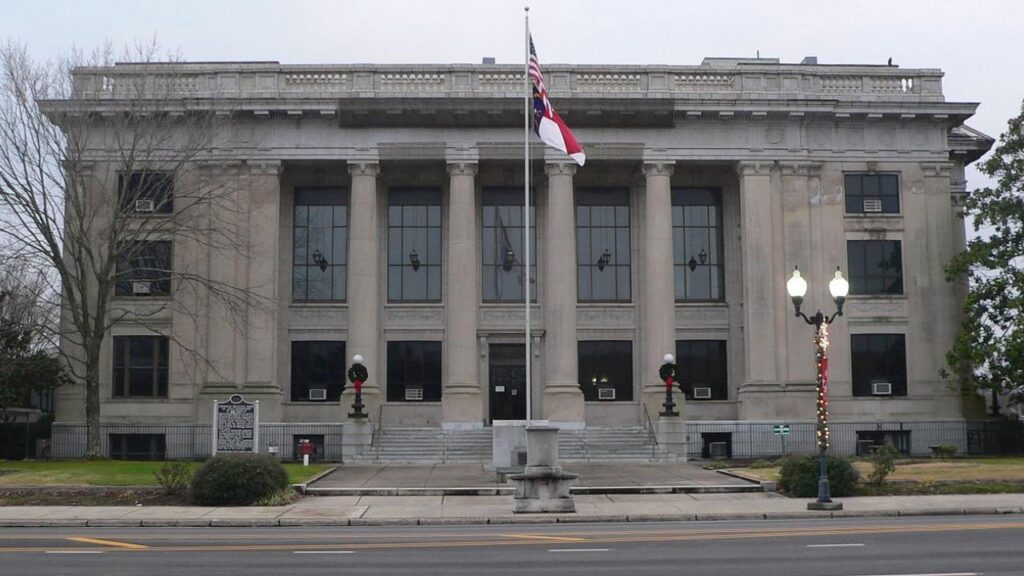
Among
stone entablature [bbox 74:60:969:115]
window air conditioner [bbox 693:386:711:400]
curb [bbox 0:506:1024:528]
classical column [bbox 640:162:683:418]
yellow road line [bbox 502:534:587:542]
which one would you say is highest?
stone entablature [bbox 74:60:969:115]

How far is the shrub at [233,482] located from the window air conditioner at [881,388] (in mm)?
29686

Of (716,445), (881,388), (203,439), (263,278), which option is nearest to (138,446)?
(203,439)

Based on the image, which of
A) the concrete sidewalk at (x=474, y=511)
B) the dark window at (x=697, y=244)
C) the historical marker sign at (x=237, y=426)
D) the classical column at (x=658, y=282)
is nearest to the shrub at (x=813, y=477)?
the concrete sidewalk at (x=474, y=511)

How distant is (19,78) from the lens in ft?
135

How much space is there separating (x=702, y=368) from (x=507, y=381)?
8.68 meters

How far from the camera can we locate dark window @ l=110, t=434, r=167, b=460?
48.9 m

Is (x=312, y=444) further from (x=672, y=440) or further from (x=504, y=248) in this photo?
(x=672, y=440)

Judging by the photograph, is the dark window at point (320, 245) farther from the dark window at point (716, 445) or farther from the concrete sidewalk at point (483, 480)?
the dark window at point (716, 445)

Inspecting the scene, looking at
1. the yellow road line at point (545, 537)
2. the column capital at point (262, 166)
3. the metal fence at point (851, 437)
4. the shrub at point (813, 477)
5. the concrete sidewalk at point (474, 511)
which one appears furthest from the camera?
the column capital at point (262, 166)

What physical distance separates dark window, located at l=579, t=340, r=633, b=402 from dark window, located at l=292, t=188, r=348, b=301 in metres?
11.2

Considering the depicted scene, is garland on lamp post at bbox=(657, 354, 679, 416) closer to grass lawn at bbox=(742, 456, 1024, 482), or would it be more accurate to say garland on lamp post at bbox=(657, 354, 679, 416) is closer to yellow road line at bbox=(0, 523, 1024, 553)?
grass lawn at bbox=(742, 456, 1024, 482)

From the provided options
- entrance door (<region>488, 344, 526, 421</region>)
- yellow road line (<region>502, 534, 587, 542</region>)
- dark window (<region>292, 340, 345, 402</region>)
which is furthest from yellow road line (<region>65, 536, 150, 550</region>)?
entrance door (<region>488, 344, 526, 421</region>)

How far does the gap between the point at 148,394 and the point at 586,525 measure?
97.8ft

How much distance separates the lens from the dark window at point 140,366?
49.7m
